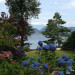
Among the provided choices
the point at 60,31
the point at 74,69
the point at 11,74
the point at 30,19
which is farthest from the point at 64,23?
the point at 11,74

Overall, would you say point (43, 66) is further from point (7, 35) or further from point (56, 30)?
point (56, 30)

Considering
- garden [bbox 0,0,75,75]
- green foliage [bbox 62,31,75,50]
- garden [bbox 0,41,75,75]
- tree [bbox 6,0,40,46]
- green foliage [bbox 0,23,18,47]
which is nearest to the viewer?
garden [bbox 0,41,75,75]

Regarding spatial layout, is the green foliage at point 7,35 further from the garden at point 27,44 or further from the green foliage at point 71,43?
the green foliage at point 71,43

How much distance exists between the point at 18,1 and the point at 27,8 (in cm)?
116

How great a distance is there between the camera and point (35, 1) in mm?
20672

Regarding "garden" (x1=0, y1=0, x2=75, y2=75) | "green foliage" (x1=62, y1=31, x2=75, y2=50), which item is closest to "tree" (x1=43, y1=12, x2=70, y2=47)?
"garden" (x1=0, y1=0, x2=75, y2=75)

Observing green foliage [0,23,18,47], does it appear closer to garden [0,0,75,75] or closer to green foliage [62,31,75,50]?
garden [0,0,75,75]

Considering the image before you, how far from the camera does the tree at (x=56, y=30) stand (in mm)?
25312

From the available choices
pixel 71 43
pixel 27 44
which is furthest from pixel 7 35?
pixel 71 43

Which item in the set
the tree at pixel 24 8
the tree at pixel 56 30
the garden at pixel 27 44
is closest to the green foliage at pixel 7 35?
the garden at pixel 27 44

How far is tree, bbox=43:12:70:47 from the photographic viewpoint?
83.0ft

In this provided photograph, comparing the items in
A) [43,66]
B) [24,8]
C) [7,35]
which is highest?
[24,8]

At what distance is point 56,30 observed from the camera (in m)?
25.7

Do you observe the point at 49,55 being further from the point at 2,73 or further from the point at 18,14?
the point at 18,14
